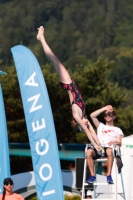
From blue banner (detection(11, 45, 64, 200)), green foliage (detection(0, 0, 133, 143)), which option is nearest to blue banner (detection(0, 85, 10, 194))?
blue banner (detection(11, 45, 64, 200))

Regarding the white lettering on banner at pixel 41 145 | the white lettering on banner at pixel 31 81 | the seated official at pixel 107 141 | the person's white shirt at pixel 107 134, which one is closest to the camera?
the seated official at pixel 107 141

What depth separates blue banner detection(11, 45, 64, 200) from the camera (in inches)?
422

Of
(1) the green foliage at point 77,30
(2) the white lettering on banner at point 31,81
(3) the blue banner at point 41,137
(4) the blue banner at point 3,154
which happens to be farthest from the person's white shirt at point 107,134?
(1) the green foliage at point 77,30

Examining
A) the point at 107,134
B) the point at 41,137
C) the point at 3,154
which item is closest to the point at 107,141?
the point at 107,134

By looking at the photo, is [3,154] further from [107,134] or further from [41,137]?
[107,134]

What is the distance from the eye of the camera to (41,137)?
10.9m

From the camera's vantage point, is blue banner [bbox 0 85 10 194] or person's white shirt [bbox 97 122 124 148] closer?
person's white shirt [bbox 97 122 124 148]

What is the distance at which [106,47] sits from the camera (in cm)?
15538

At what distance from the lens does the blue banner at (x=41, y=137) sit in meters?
10.7

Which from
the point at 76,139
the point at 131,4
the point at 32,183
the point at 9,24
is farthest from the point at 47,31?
the point at 32,183

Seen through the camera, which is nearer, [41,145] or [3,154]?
[41,145]

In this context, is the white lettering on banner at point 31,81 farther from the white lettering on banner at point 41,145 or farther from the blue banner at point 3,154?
the blue banner at point 3,154

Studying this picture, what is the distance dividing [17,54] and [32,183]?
850 centimetres

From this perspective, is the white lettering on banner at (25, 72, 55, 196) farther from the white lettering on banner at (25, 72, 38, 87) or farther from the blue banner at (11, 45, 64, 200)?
the white lettering on banner at (25, 72, 38, 87)
